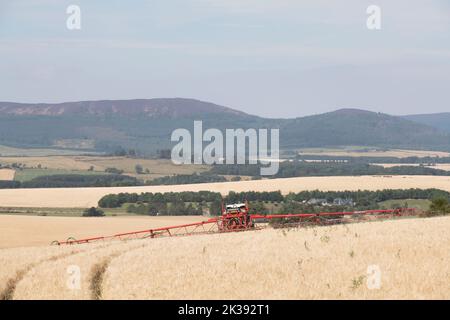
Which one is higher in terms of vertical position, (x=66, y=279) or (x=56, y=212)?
(x=66, y=279)

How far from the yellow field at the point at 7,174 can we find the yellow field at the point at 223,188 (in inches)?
1162

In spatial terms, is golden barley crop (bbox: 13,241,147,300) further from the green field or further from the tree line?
the tree line

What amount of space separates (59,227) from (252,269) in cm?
4644

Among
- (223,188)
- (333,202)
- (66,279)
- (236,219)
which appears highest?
(66,279)

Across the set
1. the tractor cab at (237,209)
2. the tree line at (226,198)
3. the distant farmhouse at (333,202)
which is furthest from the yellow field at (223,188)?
the tractor cab at (237,209)

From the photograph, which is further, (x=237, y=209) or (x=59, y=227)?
(x=59, y=227)

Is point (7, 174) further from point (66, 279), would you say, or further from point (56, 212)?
point (66, 279)

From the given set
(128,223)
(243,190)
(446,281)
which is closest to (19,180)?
(243,190)

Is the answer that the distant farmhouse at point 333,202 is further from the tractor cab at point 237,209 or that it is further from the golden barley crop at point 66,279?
the golden barley crop at point 66,279

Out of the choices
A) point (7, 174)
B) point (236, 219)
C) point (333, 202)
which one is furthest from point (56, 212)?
point (7, 174)

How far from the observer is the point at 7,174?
495 ft

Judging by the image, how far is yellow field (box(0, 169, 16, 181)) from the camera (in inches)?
5646
